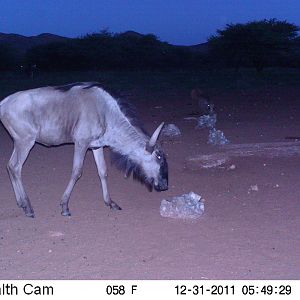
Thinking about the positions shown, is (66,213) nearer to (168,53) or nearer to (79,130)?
(79,130)

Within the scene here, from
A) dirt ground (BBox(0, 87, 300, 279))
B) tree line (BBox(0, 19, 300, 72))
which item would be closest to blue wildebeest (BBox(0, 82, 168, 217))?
dirt ground (BBox(0, 87, 300, 279))

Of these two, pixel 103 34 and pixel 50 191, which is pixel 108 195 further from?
pixel 103 34

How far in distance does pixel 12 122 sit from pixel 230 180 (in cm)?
329

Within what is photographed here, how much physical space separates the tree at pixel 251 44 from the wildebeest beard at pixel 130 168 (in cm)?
3658

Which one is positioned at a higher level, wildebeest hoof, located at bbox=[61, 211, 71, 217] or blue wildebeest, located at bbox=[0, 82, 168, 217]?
blue wildebeest, located at bbox=[0, 82, 168, 217]

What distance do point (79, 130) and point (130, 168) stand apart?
0.85 meters

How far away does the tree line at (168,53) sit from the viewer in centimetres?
4419

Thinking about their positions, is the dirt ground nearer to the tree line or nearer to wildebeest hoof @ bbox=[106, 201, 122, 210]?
wildebeest hoof @ bbox=[106, 201, 122, 210]

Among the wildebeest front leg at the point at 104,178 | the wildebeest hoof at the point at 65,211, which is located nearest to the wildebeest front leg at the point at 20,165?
the wildebeest hoof at the point at 65,211

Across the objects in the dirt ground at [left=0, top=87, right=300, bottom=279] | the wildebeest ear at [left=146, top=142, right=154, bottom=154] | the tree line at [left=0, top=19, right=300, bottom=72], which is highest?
the tree line at [left=0, top=19, right=300, bottom=72]

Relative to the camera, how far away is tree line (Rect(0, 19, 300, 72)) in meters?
44.2

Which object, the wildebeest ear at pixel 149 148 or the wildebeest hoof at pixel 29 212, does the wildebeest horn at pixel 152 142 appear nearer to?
the wildebeest ear at pixel 149 148

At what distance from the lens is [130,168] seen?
7.44 metres

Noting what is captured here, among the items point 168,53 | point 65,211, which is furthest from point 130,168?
point 168,53
